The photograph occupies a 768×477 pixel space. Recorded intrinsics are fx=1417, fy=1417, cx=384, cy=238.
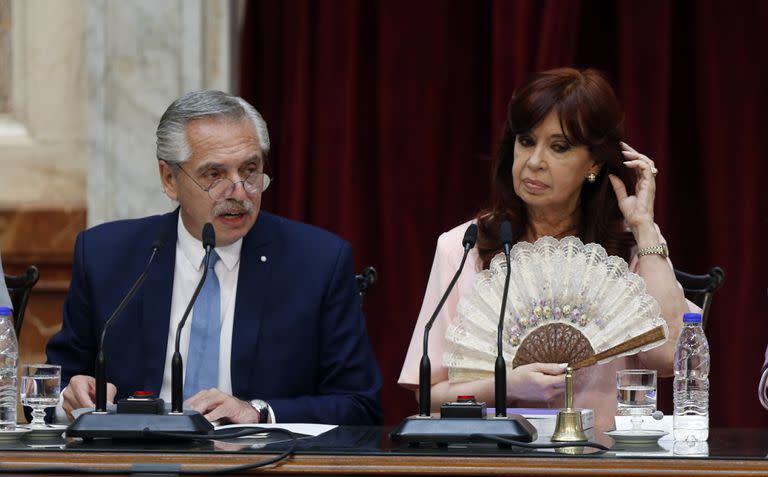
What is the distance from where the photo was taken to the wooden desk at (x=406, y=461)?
2.69 m

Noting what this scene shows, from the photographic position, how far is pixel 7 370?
3332mm

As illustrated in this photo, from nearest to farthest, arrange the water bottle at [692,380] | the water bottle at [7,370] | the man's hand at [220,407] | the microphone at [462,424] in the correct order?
the microphone at [462,424] → the water bottle at [692,380] → the water bottle at [7,370] → the man's hand at [220,407]

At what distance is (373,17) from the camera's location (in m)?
5.29

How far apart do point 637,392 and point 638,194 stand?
0.94m

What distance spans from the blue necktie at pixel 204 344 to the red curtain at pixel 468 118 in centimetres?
139

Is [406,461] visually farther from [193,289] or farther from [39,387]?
[193,289]

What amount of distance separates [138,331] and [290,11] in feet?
6.02

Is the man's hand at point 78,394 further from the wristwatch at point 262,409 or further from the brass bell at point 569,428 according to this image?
→ the brass bell at point 569,428

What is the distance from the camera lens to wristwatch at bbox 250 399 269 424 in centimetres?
348

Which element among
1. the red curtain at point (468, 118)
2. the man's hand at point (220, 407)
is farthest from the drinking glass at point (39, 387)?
the red curtain at point (468, 118)

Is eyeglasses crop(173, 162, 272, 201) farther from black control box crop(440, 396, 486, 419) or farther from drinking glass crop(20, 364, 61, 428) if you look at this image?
black control box crop(440, 396, 486, 419)

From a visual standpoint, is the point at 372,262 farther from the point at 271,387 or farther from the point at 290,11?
the point at 271,387

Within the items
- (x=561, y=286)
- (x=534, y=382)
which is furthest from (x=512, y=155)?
(x=534, y=382)

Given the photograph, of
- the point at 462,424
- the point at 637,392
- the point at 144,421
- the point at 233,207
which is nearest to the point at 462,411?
the point at 462,424
